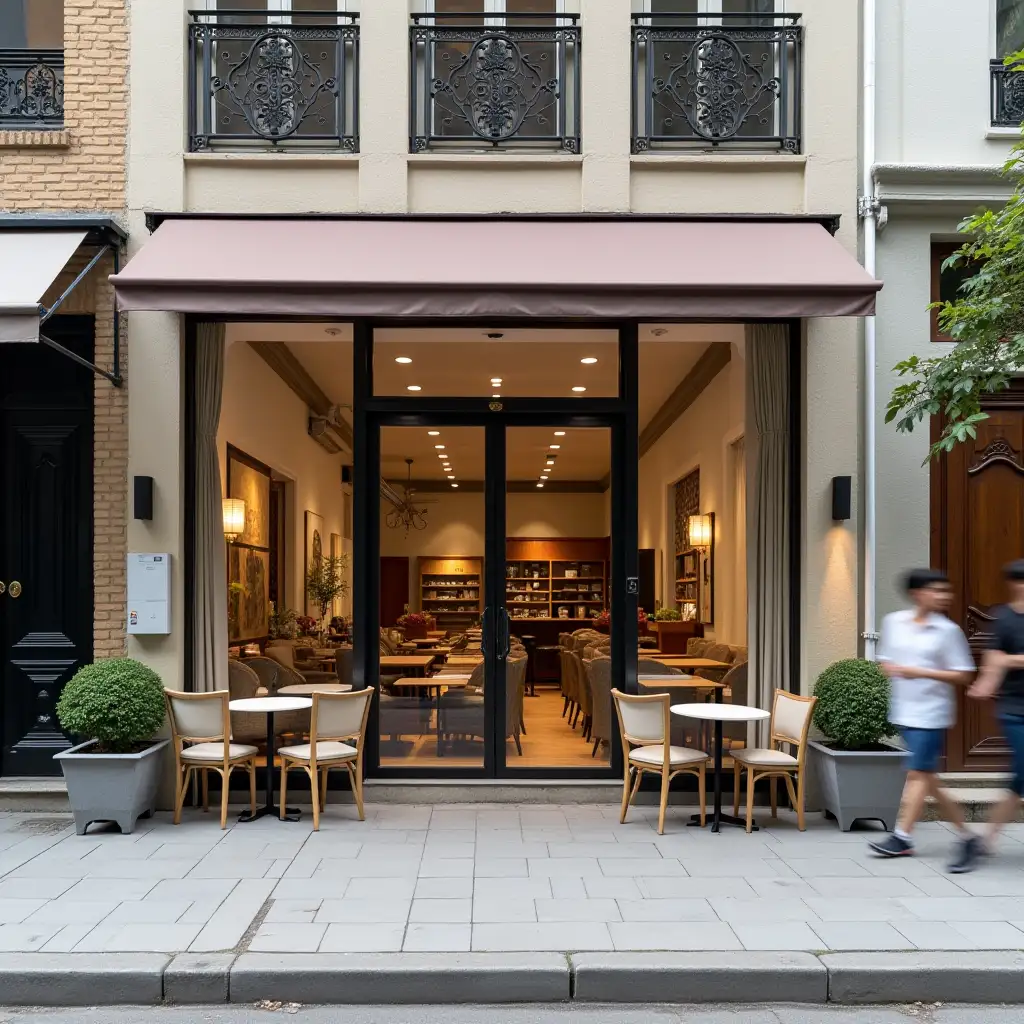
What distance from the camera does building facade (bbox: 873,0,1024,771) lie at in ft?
→ 27.5

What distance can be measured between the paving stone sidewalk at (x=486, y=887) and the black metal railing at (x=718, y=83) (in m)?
5.28

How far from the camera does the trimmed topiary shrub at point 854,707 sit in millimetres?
7590

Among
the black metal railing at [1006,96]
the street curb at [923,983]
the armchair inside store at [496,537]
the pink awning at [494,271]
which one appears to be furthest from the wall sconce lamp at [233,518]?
the black metal railing at [1006,96]

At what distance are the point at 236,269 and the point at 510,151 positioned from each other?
2.49 m

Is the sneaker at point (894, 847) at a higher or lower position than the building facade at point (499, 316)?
lower

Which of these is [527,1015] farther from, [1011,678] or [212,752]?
[212,752]

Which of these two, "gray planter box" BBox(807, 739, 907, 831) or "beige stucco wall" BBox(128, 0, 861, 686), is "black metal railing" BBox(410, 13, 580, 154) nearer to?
"beige stucco wall" BBox(128, 0, 861, 686)

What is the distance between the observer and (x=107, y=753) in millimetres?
7555

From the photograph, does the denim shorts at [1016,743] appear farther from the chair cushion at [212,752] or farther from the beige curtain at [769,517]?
the chair cushion at [212,752]

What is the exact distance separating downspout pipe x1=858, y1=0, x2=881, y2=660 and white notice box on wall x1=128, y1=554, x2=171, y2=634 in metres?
5.35

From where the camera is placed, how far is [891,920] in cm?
558

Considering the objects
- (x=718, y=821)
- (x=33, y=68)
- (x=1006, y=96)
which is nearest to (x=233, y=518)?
(x=33, y=68)

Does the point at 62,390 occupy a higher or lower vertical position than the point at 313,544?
higher

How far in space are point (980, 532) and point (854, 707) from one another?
196cm
